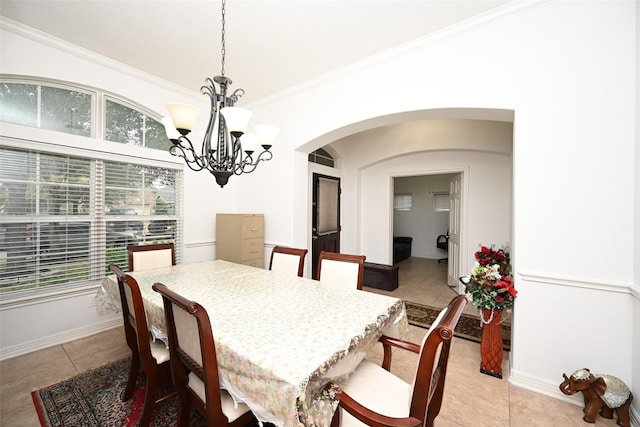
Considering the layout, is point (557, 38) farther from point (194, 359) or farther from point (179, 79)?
point (179, 79)

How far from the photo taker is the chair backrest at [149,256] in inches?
96.0

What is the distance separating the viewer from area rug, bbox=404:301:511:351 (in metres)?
2.75

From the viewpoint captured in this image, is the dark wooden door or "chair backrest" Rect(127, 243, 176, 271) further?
the dark wooden door

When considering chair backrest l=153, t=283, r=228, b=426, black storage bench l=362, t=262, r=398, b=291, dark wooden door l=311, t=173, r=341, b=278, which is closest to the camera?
chair backrest l=153, t=283, r=228, b=426

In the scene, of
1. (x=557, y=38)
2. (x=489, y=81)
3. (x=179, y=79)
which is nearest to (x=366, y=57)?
(x=489, y=81)

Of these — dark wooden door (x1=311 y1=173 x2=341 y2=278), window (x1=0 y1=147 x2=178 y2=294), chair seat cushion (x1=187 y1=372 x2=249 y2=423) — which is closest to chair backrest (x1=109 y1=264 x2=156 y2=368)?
chair seat cushion (x1=187 y1=372 x2=249 y2=423)

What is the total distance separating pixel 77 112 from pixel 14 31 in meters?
0.72

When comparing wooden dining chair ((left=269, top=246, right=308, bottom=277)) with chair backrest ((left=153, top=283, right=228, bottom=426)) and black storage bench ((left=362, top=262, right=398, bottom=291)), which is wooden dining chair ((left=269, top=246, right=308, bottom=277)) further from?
black storage bench ((left=362, top=262, right=398, bottom=291))

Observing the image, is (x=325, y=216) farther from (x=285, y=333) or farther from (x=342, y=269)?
(x=285, y=333)

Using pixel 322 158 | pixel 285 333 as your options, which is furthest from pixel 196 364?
pixel 322 158

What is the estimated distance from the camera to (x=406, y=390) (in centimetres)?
126

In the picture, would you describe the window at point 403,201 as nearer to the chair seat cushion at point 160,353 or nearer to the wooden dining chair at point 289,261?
the wooden dining chair at point 289,261

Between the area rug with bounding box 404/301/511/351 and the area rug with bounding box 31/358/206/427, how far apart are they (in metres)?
2.54

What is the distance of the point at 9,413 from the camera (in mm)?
1684
